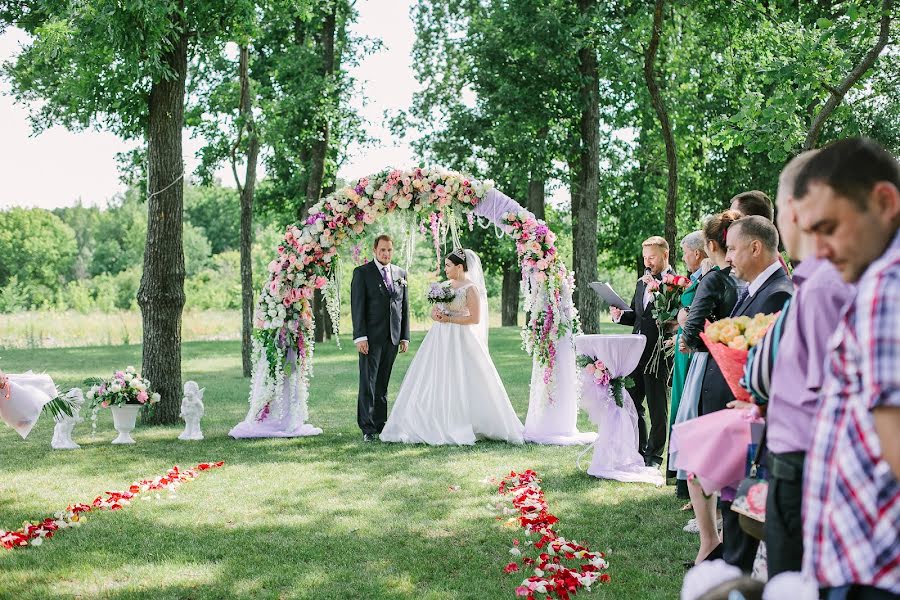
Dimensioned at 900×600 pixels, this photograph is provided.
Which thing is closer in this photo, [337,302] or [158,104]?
[337,302]

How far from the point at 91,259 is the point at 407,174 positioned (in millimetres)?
60503

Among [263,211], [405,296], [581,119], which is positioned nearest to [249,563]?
[405,296]

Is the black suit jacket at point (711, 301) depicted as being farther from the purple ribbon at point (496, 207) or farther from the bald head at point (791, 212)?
the purple ribbon at point (496, 207)

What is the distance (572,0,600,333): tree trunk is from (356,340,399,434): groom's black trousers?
8.75 meters

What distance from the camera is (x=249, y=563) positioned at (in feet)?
16.7

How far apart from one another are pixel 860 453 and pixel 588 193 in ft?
56.2

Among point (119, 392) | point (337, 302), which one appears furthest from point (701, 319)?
point (119, 392)

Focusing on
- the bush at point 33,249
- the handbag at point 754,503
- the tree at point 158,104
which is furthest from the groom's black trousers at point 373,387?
the bush at point 33,249

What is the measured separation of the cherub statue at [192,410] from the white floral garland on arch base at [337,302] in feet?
1.58

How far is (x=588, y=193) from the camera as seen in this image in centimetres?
1867

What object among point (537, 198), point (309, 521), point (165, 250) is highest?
point (537, 198)

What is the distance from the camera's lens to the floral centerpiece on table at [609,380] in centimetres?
726

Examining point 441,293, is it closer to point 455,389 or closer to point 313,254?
point 455,389

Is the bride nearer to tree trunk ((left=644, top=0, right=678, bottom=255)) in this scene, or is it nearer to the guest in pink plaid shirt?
tree trunk ((left=644, top=0, right=678, bottom=255))
